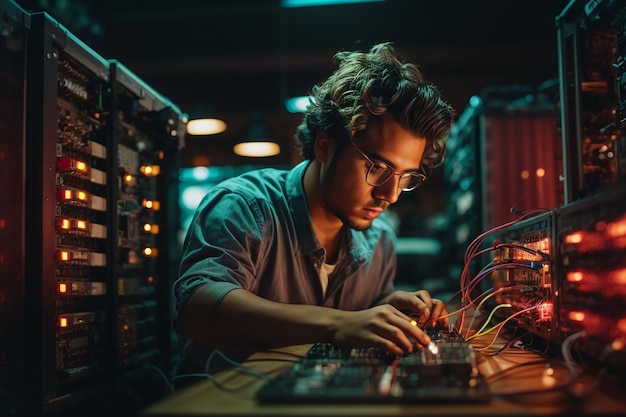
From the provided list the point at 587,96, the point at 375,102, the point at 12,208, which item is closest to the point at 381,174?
the point at 375,102

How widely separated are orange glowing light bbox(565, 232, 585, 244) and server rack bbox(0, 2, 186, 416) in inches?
46.4

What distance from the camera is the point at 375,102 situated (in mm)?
1758

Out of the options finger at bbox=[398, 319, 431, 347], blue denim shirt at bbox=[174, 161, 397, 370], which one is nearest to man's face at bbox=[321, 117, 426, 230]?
blue denim shirt at bbox=[174, 161, 397, 370]

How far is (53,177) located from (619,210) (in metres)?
1.23

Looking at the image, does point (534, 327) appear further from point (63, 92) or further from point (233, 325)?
point (63, 92)

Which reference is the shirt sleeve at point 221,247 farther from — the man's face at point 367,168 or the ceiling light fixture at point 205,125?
the ceiling light fixture at point 205,125

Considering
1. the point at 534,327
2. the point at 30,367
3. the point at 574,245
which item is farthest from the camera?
the point at 534,327

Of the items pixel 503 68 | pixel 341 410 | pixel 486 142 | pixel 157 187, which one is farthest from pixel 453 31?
pixel 341 410

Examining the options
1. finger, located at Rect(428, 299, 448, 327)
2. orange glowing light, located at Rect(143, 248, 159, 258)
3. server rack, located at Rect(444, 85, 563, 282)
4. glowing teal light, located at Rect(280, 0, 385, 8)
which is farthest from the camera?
glowing teal light, located at Rect(280, 0, 385, 8)

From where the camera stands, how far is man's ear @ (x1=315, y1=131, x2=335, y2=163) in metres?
1.89

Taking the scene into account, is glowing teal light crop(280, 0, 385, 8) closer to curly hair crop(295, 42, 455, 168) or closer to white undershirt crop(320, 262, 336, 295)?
curly hair crop(295, 42, 455, 168)

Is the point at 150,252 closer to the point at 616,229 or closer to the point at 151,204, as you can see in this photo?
the point at 151,204

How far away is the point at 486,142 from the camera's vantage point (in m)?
2.56

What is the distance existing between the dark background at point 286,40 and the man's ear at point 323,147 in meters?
1.49
